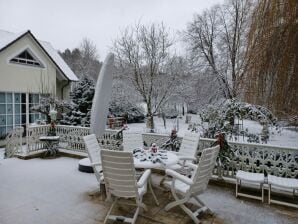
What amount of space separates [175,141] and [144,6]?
1136cm

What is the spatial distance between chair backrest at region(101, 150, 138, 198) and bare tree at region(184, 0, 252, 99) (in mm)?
11720

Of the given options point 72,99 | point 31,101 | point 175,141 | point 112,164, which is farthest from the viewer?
point 72,99

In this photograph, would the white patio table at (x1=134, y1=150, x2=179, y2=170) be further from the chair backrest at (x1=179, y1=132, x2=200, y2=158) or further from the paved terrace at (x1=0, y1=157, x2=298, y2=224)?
the paved terrace at (x1=0, y1=157, x2=298, y2=224)

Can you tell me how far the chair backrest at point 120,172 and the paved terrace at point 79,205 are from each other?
555 millimetres

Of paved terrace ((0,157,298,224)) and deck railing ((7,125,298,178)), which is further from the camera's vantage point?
deck railing ((7,125,298,178))

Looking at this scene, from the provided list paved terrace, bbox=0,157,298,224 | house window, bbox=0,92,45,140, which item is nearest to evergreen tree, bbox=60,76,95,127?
house window, bbox=0,92,45,140

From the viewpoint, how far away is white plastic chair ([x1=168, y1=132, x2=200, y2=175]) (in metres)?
4.67

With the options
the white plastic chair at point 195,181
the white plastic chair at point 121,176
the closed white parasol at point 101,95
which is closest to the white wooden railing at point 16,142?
the closed white parasol at point 101,95

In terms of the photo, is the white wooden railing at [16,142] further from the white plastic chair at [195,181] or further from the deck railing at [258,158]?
the white plastic chair at [195,181]

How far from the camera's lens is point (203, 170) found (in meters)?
3.53

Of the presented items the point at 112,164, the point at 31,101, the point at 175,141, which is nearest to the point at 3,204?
the point at 112,164

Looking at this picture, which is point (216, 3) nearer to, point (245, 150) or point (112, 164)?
point (245, 150)

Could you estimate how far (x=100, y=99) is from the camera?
603 cm

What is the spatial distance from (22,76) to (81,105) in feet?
10.6
